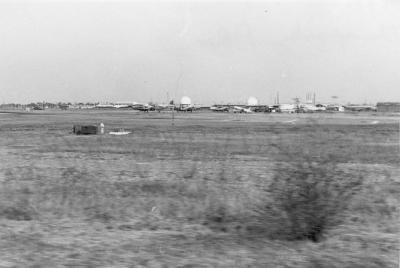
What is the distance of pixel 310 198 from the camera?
23.3 ft

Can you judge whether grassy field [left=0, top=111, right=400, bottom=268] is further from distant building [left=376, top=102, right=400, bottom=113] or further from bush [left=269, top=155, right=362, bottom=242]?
distant building [left=376, top=102, right=400, bottom=113]

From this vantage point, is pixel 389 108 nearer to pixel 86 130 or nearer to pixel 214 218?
pixel 86 130

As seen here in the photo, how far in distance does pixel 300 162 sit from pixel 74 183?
622cm

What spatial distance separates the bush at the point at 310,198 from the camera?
7.09 meters

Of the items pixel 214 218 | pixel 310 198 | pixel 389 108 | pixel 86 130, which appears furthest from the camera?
pixel 389 108

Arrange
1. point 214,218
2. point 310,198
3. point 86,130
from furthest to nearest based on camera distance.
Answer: point 86,130 < point 214,218 < point 310,198

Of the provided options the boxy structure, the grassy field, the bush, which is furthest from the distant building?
the bush

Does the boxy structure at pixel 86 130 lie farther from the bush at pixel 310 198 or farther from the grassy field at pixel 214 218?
the bush at pixel 310 198

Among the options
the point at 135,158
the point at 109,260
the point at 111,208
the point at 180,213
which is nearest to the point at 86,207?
the point at 111,208

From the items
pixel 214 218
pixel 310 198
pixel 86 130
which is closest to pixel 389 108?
pixel 86 130

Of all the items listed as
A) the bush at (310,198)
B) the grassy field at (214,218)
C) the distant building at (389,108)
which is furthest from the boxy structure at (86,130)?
the distant building at (389,108)

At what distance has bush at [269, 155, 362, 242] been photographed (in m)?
7.09

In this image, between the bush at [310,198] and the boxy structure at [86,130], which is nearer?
the bush at [310,198]

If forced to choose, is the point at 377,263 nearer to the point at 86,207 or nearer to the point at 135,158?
the point at 86,207
